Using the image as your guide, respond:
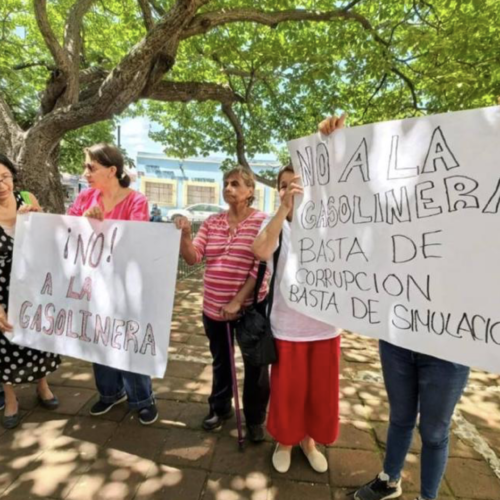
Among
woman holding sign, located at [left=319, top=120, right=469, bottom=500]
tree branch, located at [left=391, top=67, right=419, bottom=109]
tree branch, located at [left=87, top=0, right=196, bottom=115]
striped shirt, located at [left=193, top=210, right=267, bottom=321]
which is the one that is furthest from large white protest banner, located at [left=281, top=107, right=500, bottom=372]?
tree branch, located at [left=391, top=67, right=419, bottom=109]

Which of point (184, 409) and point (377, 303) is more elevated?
point (377, 303)

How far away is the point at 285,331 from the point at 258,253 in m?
0.47

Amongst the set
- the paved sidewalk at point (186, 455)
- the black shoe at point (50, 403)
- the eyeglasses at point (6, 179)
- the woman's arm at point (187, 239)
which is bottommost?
the paved sidewalk at point (186, 455)

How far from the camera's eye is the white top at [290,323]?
205cm

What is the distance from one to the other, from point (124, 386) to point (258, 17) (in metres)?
5.41

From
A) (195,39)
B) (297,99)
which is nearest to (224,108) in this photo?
(195,39)

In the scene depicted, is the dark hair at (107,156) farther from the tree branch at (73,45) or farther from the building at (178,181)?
the building at (178,181)

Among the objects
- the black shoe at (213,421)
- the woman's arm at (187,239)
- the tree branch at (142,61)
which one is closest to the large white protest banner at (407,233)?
the woman's arm at (187,239)

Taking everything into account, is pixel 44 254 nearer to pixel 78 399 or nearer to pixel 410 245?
pixel 78 399

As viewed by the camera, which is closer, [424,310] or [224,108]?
[424,310]

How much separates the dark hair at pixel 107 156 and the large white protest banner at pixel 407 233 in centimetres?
116

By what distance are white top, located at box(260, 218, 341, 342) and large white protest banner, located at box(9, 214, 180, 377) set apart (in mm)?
607

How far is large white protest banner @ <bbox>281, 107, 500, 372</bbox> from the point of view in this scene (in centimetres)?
134

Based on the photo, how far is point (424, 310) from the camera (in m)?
1.50
